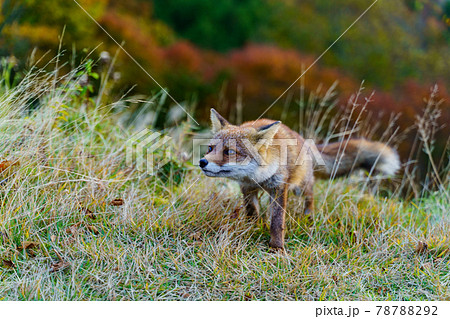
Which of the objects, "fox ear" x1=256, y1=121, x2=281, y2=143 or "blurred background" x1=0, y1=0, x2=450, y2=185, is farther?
"blurred background" x1=0, y1=0, x2=450, y2=185

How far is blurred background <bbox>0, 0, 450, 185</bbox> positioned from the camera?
10367 millimetres

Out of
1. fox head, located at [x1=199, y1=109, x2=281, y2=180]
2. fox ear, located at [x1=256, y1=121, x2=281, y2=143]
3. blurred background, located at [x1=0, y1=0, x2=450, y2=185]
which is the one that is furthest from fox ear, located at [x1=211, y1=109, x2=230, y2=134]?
blurred background, located at [x1=0, y1=0, x2=450, y2=185]

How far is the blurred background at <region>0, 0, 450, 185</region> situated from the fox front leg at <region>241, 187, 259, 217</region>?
517 cm

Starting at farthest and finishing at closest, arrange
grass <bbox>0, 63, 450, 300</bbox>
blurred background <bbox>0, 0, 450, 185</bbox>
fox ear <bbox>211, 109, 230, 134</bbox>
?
blurred background <bbox>0, 0, 450, 185</bbox>
fox ear <bbox>211, 109, 230, 134</bbox>
grass <bbox>0, 63, 450, 300</bbox>

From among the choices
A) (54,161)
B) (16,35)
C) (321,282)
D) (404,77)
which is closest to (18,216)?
(54,161)

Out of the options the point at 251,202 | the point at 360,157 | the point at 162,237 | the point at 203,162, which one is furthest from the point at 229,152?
the point at 360,157

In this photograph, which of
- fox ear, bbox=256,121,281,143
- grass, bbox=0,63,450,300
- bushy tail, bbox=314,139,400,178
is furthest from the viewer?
bushy tail, bbox=314,139,400,178

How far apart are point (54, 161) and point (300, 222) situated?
2.42 m

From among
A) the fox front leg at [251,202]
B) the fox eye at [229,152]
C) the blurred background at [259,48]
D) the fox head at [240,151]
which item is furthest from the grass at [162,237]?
the blurred background at [259,48]

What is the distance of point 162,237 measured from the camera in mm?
3865

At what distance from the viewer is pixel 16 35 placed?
901cm

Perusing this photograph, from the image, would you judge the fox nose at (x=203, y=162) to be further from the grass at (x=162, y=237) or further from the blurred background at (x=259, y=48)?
the blurred background at (x=259, y=48)

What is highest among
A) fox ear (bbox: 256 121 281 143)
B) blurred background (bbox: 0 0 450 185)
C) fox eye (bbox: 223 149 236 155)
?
fox ear (bbox: 256 121 281 143)

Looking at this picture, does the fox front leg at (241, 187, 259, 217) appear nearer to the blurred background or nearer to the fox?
the fox
